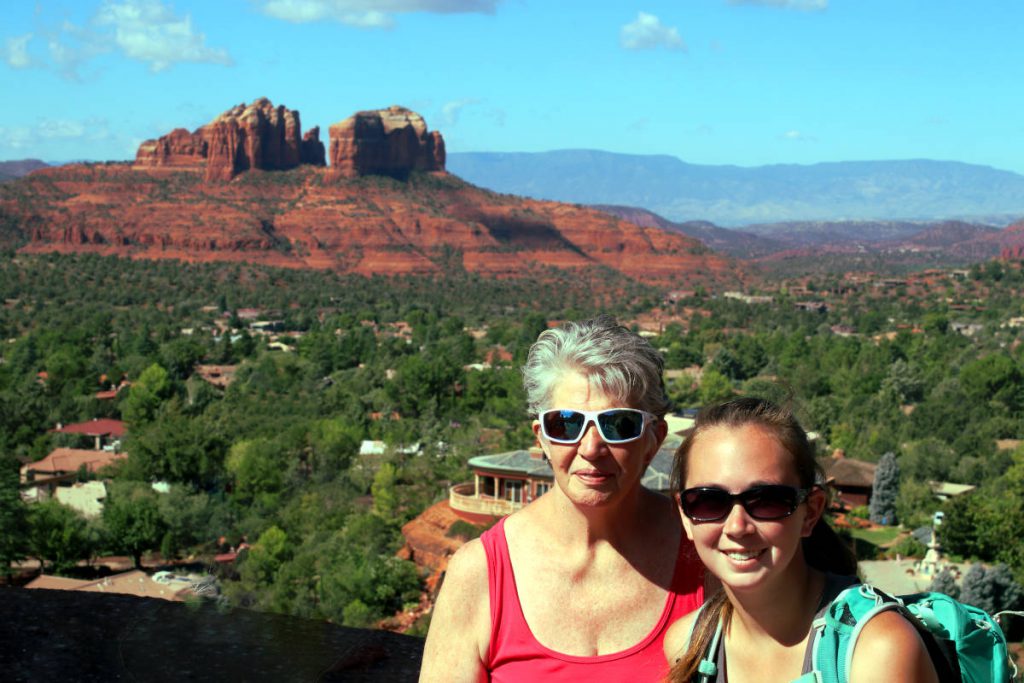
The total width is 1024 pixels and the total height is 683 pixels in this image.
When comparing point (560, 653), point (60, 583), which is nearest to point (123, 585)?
point (60, 583)

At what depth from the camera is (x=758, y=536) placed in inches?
93.9

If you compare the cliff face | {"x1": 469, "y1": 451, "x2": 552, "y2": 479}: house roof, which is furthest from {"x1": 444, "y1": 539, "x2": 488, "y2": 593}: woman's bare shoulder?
the cliff face

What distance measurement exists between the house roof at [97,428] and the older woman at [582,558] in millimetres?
40247

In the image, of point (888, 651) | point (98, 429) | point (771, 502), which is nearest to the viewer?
point (888, 651)

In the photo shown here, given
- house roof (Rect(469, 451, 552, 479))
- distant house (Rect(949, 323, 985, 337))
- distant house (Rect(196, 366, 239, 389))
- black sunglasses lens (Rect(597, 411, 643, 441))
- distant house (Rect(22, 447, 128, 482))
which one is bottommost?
distant house (Rect(196, 366, 239, 389))

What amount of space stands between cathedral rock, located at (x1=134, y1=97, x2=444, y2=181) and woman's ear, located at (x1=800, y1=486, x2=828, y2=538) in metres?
134

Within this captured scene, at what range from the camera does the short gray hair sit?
3.13 m

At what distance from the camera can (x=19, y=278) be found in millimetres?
91438

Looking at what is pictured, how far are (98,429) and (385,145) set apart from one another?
10163cm

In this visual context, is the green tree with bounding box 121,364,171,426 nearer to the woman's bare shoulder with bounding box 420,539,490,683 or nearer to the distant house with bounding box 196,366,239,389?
the distant house with bounding box 196,366,239,389

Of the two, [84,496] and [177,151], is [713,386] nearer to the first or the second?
[84,496]

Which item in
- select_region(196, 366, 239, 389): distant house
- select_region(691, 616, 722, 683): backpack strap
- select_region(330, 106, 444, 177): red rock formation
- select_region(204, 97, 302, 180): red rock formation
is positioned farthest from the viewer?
select_region(330, 106, 444, 177): red rock formation

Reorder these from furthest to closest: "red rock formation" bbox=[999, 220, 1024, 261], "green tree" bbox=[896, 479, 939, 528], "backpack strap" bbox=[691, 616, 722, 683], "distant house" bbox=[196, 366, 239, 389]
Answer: "red rock formation" bbox=[999, 220, 1024, 261] → "distant house" bbox=[196, 366, 239, 389] → "green tree" bbox=[896, 479, 939, 528] → "backpack strap" bbox=[691, 616, 722, 683]

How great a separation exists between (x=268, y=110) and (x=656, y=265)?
48.2 m
